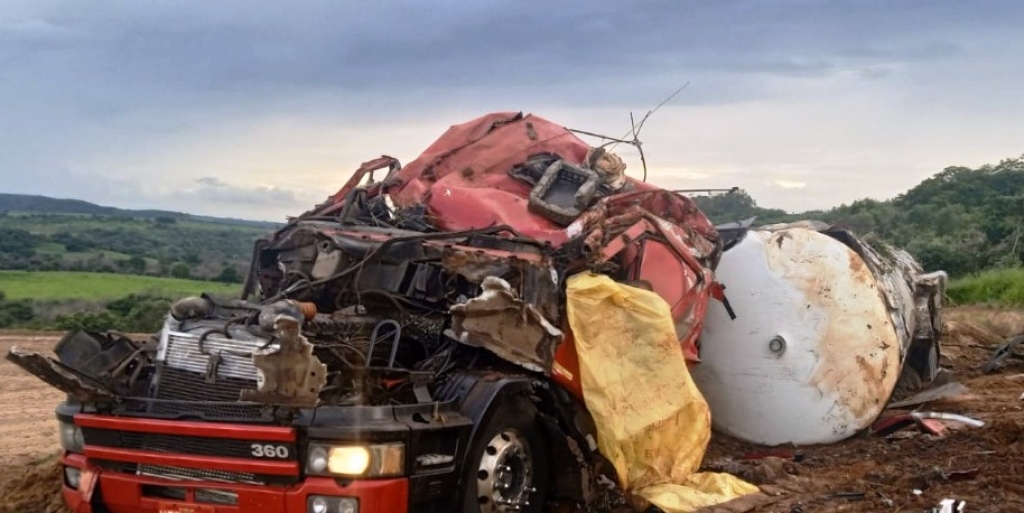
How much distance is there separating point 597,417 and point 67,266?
32154 mm

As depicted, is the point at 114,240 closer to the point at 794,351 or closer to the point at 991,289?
the point at 991,289

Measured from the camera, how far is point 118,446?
493 centimetres

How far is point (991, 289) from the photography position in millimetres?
20469

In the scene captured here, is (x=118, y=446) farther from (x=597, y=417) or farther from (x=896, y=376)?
(x=896, y=376)

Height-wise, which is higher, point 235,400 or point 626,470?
point 235,400

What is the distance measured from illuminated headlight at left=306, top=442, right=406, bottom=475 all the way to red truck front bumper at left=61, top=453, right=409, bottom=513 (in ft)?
0.13

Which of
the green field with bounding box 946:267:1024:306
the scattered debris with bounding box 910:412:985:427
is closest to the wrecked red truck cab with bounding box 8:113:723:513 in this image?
the scattered debris with bounding box 910:412:985:427

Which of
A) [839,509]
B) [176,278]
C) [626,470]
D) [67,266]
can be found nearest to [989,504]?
[839,509]

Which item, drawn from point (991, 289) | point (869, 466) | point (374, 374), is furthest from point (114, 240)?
point (374, 374)

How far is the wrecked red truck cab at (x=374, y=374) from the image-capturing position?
4473 mm

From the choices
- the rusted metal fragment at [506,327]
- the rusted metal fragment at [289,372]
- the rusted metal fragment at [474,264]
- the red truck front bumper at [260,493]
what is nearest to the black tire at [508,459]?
the rusted metal fragment at [506,327]

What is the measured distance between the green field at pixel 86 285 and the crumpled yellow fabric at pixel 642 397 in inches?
666

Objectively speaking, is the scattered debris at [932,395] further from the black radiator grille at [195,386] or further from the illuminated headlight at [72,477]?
the illuminated headlight at [72,477]

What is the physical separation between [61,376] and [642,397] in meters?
3.06
